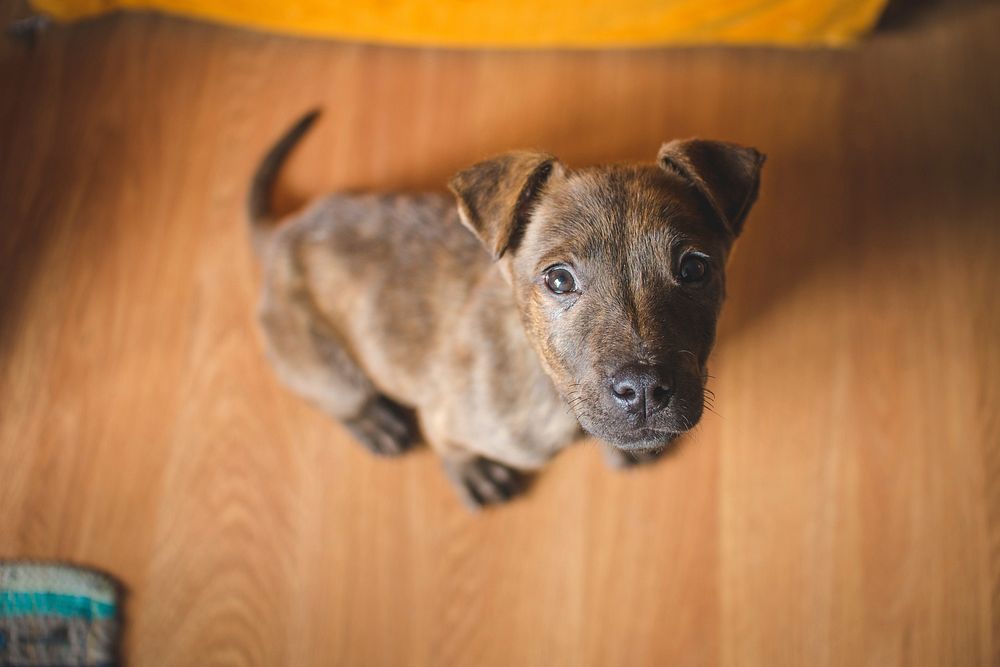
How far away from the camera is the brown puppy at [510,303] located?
232cm

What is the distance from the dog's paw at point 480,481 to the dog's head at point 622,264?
0.96 meters

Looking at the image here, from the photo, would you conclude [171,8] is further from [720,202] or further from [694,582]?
[694,582]

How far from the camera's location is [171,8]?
13.1 ft

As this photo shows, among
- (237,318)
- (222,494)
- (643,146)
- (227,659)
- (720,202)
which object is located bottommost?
(227,659)

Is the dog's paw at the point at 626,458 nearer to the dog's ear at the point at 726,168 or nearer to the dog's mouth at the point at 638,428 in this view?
the dog's mouth at the point at 638,428

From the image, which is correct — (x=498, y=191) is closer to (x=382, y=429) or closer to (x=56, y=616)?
(x=382, y=429)

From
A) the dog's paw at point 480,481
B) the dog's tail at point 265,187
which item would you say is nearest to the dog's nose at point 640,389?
the dog's paw at point 480,481

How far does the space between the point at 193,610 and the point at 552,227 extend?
242cm

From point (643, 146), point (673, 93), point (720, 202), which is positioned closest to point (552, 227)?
point (720, 202)

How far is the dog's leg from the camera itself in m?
3.09

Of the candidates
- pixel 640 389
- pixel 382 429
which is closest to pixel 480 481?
pixel 382 429

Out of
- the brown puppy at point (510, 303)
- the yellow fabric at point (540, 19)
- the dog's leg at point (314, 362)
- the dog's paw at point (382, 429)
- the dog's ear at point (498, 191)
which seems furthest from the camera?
the yellow fabric at point (540, 19)

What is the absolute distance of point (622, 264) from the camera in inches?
91.8

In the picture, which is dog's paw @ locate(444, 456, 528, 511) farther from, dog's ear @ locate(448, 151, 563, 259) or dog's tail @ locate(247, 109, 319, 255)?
dog's tail @ locate(247, 109, 319, 255)
